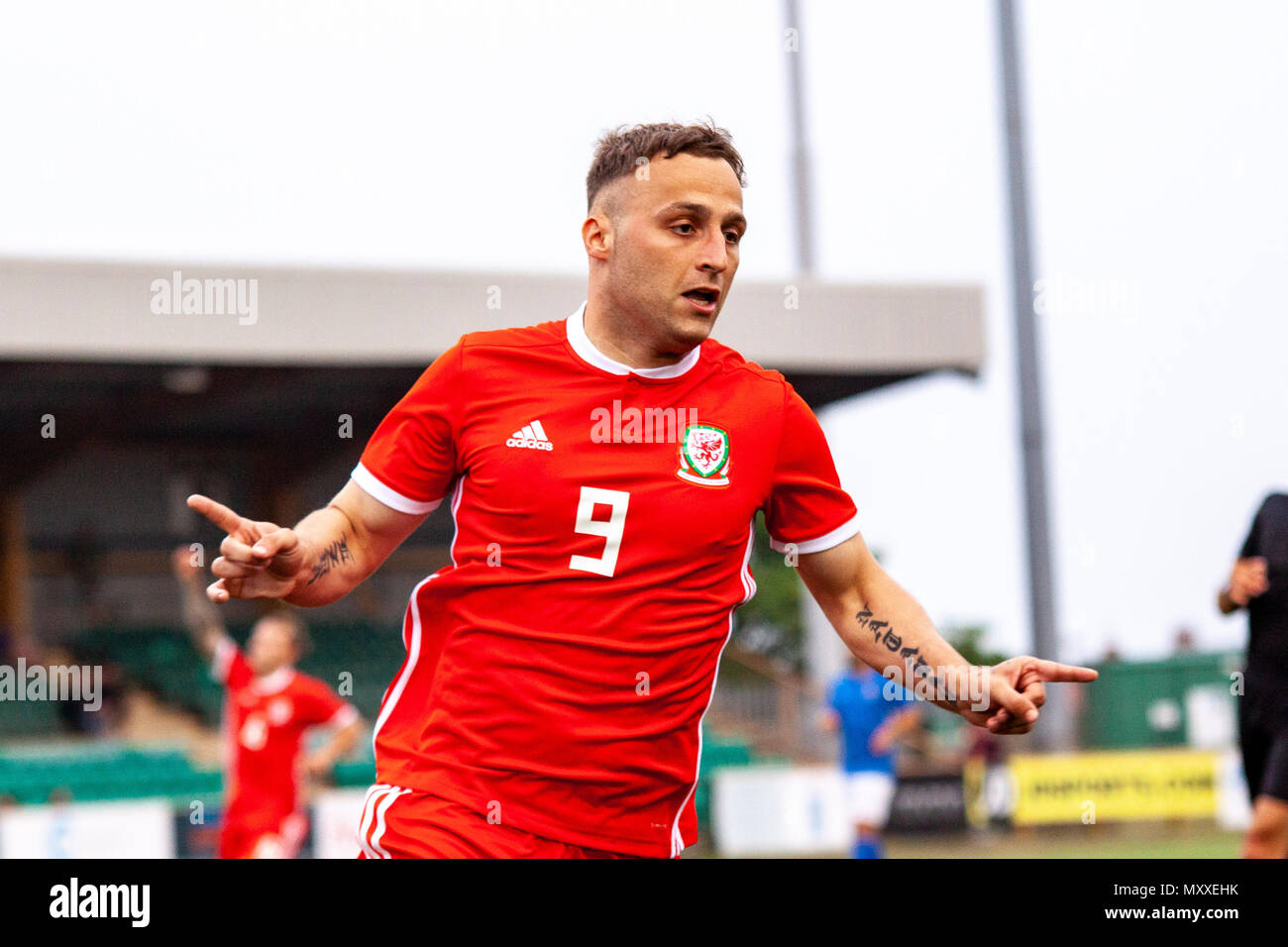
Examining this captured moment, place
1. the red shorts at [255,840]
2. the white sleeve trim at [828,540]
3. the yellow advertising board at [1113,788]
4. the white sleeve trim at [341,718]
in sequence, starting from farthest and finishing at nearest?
the yellow advertising board at [1113,788] → the white sleeve trim at [341,718] → the red shorts at [255,840] → the white sleeve trim at [828,540]

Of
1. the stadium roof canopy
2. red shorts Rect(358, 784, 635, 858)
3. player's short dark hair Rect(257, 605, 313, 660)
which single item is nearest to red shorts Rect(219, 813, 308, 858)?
red shorts Rect(358, 784, 635, 858)

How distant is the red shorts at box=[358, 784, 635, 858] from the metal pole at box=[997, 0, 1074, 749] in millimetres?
16537

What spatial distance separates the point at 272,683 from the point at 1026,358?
1197 centimetres

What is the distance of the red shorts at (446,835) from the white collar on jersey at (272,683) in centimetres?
696

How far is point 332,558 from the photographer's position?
356cm

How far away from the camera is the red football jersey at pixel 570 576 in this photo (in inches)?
137

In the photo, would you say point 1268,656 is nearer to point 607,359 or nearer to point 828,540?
point 828,540

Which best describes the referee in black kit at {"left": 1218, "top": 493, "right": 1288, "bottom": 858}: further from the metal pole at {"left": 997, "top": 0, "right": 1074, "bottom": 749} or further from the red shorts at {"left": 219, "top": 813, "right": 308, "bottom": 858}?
the metal pole at {"left": 997, "top": 0, "right": 1074, "bottom": 749}

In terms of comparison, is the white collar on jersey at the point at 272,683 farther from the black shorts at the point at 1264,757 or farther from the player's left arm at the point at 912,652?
the player's left arm at the point at 912,652

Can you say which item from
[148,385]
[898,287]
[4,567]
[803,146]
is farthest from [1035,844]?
[4,567]

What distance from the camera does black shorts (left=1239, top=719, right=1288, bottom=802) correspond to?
6.61 metres

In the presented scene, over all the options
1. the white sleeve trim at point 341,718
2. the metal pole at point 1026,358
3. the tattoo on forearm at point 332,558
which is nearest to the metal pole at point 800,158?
the metal pole at point 1026,358
